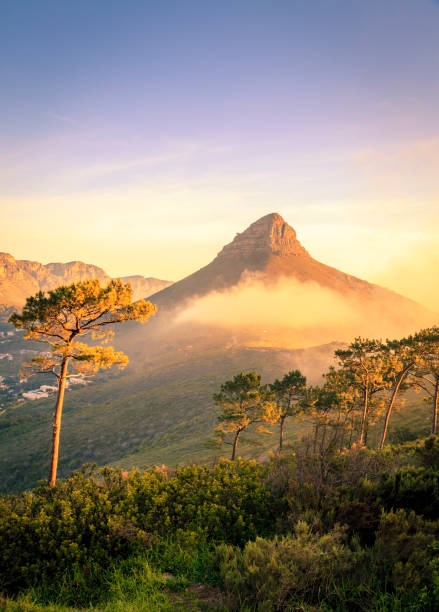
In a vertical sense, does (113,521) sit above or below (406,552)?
below

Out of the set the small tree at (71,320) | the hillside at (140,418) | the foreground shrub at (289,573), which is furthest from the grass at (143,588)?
the hillside at (140,418)

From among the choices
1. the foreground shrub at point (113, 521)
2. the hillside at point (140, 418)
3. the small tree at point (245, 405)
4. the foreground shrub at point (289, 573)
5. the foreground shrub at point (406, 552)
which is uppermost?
the foreground shrub at point (406, 552)

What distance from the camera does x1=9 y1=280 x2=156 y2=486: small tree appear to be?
15.8 metres

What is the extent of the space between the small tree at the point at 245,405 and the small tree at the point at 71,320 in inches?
597

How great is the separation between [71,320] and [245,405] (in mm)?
19698

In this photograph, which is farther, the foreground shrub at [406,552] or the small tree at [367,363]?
the small tree at [367,363]

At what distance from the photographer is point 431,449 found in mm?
9336

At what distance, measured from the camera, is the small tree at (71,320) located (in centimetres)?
1575

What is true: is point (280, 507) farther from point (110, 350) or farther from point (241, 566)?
point (110, 350)

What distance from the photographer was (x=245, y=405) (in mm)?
30828

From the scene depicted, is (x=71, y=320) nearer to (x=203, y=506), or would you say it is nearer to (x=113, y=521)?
(x=113, y=521)

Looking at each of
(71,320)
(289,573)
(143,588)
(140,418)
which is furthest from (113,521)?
(140,418)

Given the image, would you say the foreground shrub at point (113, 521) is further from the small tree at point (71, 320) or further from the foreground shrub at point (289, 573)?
the small tree at point (71, 320)

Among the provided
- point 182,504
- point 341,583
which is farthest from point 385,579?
point 182,504
